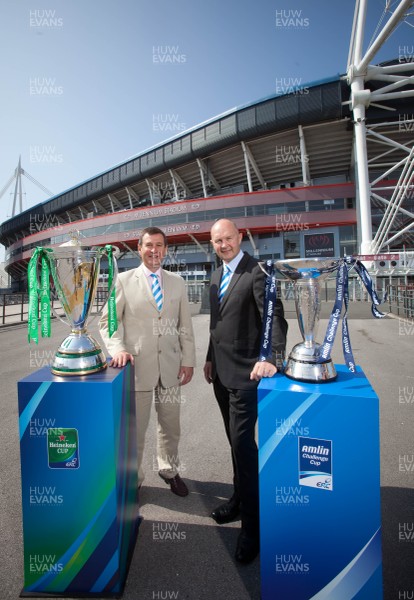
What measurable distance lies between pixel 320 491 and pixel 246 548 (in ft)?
2.55

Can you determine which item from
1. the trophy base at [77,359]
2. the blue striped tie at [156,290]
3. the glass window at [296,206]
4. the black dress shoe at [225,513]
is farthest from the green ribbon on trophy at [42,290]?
the glass window at [296,206]

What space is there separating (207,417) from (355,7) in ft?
78.6

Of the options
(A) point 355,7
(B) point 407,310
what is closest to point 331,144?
(A) point 355,7

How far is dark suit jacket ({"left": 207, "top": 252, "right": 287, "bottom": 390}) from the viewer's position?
76.4 inches

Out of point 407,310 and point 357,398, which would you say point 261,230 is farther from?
point 357,398

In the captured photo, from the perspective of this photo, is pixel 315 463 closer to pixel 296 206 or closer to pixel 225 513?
pixel 225 513

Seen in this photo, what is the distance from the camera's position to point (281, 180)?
30828mm

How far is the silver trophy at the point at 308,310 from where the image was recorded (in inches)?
60.1

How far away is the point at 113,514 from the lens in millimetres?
1595

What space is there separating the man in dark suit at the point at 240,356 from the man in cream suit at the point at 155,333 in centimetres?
36

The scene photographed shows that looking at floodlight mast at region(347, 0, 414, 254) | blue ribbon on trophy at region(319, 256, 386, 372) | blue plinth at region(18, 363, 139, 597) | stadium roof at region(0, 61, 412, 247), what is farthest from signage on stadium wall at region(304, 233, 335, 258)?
blue plinth at region(18, 363, 139, 597)

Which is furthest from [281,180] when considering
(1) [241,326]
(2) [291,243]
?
(1) [241,326]

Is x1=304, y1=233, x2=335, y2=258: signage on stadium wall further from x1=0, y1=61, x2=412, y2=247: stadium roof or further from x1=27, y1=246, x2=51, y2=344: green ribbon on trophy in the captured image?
x1=27, y1=246, x2=51, y2=344: green ribbon on trophy

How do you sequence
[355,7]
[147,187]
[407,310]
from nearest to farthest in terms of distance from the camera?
[407,310] < [355,7] < [147,187]
